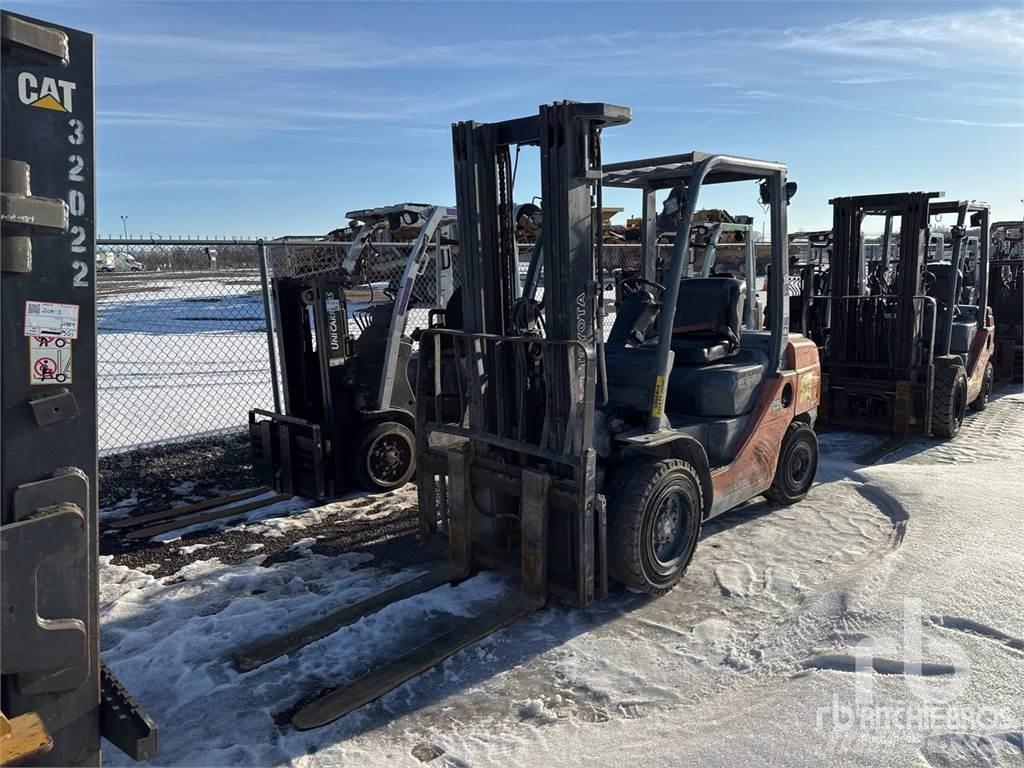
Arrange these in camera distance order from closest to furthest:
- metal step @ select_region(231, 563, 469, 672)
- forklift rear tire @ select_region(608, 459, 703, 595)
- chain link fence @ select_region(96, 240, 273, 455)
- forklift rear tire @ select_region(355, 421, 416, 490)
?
metal step @ select_region(231, 563, 469, 672), forklift rear tire @ select_region(608, 459, 703, 595), forklift rear tire @ select_region(355, 421, 416, 490), chain link fence @ select_region(96, 240, 273, 455)

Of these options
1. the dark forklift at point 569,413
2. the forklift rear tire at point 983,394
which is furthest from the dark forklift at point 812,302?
the dark forklift at point 569,413

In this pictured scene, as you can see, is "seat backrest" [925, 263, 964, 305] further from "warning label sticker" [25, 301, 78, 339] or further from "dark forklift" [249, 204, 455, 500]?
"warning label sticker" [25, 301, 78, 339]

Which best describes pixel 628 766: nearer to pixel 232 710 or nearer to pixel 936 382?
pixel 232 710

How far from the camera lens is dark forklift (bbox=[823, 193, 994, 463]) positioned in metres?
8.99

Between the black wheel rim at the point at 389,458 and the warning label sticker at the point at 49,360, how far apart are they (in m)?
4.41

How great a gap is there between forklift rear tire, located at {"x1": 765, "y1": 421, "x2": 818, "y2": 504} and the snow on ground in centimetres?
58

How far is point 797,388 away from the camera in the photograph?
20.3ft

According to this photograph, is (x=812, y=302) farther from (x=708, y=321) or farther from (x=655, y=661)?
(x=655, y=661)

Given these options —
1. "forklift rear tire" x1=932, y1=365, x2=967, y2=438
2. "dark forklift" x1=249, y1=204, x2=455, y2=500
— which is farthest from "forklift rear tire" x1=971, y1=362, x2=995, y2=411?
"dark forklift" x1=249, y1=204, x2=455, y2=500

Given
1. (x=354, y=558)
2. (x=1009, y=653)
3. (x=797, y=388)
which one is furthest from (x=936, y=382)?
(x=354, y=558)

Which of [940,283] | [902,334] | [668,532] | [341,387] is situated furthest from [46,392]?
[940,283]

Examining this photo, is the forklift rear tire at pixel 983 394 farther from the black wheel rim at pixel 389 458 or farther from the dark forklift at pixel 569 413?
the black wheel rim at pixel 389 458

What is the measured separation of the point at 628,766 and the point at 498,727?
0.61 meters

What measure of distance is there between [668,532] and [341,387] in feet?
10.8
